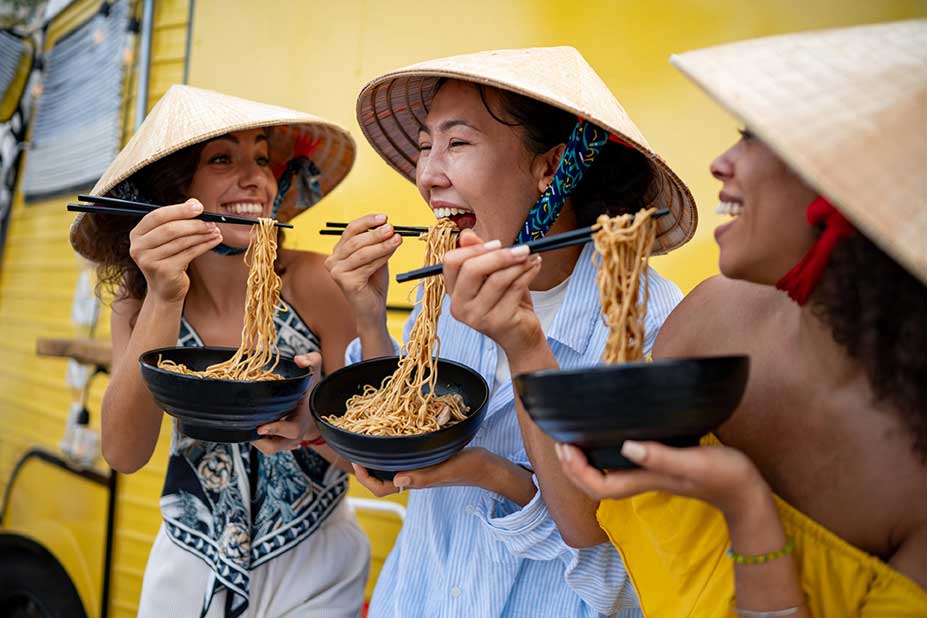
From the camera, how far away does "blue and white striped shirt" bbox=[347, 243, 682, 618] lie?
6.20 feet

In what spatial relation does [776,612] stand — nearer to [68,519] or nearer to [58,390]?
[68,519]

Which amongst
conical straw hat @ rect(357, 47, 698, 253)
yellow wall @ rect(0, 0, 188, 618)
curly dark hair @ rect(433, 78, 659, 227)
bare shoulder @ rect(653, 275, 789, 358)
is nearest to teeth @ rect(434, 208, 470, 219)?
curly dark hair @ rect(433, 78, 659, 227)

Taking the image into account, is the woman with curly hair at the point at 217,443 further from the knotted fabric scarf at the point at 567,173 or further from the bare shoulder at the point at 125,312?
the knotted fabric scarf at the point at 567,173

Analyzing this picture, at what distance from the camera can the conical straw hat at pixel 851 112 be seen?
1.12 metres

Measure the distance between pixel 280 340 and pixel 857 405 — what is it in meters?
2.09

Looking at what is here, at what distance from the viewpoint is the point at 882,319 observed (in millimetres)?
1281

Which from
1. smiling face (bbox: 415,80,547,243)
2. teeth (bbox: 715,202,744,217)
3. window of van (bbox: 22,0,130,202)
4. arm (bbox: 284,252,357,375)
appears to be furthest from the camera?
window of van (bbox: 22,0,130,202)

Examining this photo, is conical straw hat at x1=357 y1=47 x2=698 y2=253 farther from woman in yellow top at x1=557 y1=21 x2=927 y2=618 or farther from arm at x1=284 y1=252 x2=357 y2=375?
arm at x1=284 y1=252 x2=357 y2=375

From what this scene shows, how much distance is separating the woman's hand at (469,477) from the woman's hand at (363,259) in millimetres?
656

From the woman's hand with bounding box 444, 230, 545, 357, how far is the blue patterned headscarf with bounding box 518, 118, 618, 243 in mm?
443

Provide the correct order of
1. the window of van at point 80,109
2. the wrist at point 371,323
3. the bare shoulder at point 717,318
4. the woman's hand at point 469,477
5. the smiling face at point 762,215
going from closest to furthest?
the smiling face at point 762,215 → the bare shoulder at point 717,318 → the woman's hand at point 469,477 → the wrist at point 371,323 → the window of van at point 80,109

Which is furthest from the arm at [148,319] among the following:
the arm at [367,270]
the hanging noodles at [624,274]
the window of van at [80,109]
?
the window of van at [80,109]

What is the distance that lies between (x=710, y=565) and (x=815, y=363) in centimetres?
53

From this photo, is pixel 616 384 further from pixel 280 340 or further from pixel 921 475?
pixel 280 340
